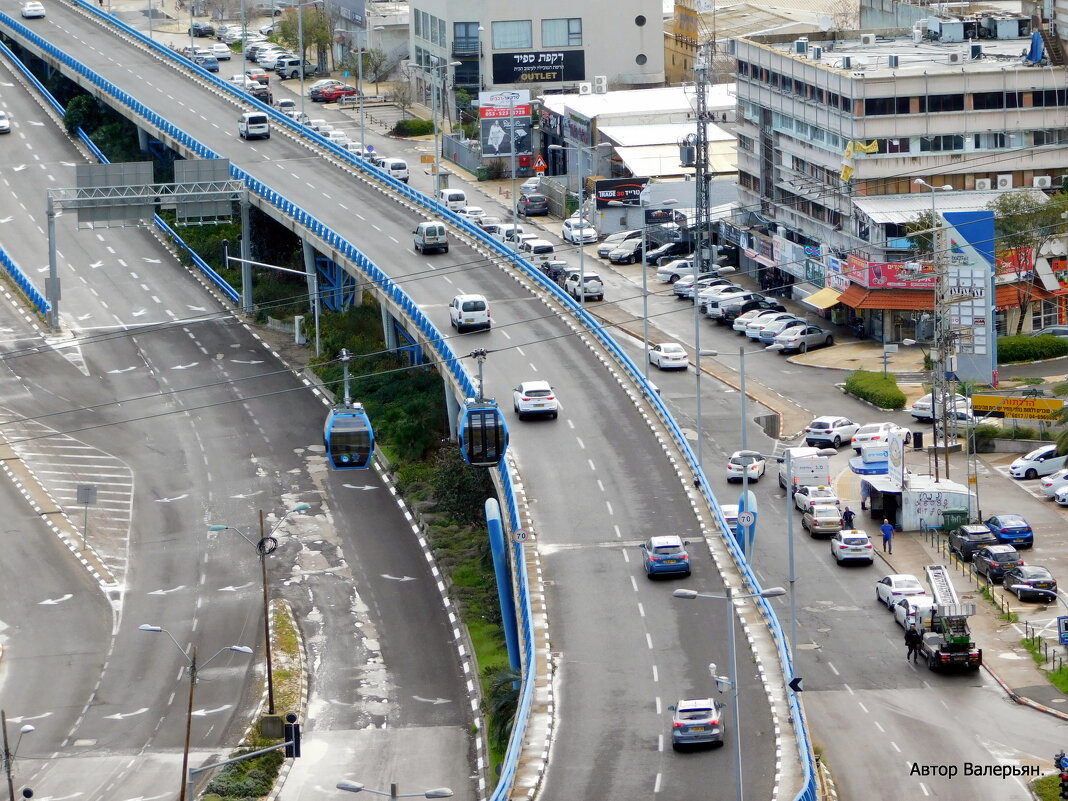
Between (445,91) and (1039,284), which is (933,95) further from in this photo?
(445,91)

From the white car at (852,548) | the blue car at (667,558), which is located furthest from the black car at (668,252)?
the blue car at (667,558)

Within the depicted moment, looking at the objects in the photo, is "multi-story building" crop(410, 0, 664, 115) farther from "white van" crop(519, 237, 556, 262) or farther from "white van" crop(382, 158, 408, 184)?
"white van" crop(519, 237, 556, 262)

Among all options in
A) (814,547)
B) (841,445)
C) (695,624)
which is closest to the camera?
(695,624)

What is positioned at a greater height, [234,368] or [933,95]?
[933,95]

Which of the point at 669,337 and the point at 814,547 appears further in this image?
the point at 669,337

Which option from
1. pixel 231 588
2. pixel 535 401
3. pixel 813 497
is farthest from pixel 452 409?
pixel 813 497

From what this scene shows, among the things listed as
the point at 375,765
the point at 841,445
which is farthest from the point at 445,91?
the point at 375,765
